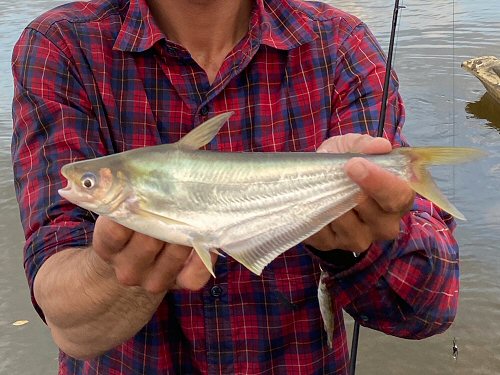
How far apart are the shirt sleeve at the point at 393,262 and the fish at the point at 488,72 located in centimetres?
726

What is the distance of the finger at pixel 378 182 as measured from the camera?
6.00 ft

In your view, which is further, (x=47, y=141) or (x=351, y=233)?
(x=47, y=141)

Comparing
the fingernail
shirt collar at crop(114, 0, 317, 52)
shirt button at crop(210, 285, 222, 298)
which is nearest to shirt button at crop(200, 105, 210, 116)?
shirt collar at crop(114, 0, 317, 52)

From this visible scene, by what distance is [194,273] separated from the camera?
1908 millimetres

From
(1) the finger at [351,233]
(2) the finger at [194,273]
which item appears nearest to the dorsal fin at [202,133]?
(2) the finger at [194,273]

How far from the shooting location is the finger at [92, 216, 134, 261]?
185cm

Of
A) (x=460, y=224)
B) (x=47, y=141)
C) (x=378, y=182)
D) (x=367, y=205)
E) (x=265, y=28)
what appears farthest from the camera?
(x=460, y=224)

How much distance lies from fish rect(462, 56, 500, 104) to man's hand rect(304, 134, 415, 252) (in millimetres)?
7858

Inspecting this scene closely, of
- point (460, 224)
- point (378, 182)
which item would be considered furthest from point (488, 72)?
point (378, 182)

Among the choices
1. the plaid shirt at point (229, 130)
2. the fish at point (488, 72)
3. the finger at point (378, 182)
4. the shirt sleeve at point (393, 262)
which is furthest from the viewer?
the fish at point (488, 72)

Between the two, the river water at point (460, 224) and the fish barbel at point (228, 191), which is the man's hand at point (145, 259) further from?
the river water at point (460, 224)

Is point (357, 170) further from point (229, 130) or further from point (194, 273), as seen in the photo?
point (229, 130)

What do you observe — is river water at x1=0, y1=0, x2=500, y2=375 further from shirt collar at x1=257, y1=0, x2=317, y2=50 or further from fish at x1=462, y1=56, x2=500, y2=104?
shirt collar at x1=257, y1=0, x2=317, y2=50

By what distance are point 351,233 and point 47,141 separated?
1119 mm
